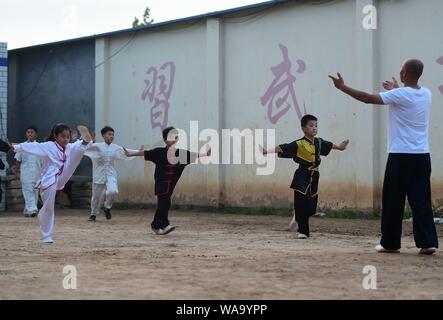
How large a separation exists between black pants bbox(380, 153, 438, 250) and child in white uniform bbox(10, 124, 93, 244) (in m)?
3.95

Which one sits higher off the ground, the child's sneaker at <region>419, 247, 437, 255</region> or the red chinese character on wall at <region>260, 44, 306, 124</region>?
the red chinese character on wall at <region>260, 44, 306, 124</region>

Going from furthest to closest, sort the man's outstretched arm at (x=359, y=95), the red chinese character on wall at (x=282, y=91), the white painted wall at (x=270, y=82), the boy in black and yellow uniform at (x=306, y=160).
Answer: the red chinese character on wall at (x=282, y=91) < the white painted wall at (x=270, y=82) < the boy in black and yellow uniform at (x=306, y=160) < the man's outstretched arm at (x=359, y=95)

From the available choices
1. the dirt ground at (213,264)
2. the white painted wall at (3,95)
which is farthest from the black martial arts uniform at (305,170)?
the white painted wall at (3,95)

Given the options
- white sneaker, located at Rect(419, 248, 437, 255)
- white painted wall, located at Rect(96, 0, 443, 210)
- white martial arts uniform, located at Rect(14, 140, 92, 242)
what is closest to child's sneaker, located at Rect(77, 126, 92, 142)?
white martial arts uniform, located at Rect(14, 140, 92, 242)

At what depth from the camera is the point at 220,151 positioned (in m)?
18.3

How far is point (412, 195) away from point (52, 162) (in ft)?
15.0

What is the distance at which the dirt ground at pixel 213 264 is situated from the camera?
632 centimetres

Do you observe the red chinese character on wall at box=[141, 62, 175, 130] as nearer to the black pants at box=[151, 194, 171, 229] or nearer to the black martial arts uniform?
the black pants at box=[151, 194, 171, 229]

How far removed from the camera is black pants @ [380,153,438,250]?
8.84m

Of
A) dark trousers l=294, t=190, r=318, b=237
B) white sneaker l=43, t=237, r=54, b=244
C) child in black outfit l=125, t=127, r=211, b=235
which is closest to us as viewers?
white sneaker l=43, t=237, r=54, b=244

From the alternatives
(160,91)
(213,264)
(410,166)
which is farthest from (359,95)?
(160,91)

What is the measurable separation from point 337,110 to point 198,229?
14.2 ft

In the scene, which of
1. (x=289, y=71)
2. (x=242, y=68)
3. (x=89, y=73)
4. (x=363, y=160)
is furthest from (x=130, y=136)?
(x=363, y=160)

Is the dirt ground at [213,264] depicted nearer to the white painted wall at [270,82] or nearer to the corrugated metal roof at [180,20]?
the white painted wall at [270,82]
